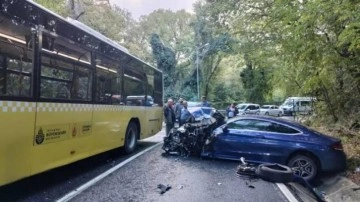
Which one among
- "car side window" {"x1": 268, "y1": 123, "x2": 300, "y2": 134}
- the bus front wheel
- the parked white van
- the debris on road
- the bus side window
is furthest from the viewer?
the parked white van

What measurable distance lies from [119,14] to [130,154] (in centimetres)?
2615

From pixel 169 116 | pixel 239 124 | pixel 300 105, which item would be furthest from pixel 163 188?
pixel 300 105

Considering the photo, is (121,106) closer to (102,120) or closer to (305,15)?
(102,120)

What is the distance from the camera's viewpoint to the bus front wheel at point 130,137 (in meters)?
10.8

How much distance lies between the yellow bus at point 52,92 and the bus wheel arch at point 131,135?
19.5 inches

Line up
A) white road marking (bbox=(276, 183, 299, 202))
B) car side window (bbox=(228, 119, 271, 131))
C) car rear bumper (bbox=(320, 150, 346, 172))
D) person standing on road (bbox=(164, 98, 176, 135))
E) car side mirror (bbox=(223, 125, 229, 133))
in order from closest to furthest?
white road marking (bbox=(276, 183, 299, 202)) < car rear bumper (bbox=(320, 150, 346, 172)) < car side window (bbox=(228, 119, 271, 131)) < car side mirror (bbox=(223, 125, 229, 133)) < person standing on road (bbox=(164, 98, 176, 135))

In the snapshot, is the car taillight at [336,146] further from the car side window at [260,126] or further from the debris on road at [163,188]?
the debris on road at [163,188]

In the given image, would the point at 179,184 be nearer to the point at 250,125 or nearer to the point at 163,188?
the point at 163,188

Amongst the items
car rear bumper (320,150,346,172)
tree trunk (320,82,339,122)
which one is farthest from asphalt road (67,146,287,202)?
tree trunk (320,82,339,122)

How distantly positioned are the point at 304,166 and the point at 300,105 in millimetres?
21119

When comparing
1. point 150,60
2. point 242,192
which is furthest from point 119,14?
point 242,192

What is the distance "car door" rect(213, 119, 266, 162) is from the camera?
31.1 feet

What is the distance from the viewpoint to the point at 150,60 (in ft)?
157

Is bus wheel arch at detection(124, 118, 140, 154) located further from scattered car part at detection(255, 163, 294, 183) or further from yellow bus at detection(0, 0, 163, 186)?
scattered car part at detection(255, 163, 294, 183)
